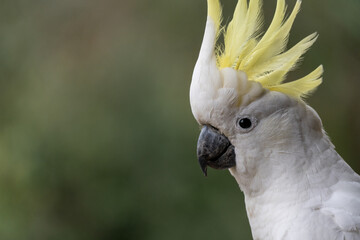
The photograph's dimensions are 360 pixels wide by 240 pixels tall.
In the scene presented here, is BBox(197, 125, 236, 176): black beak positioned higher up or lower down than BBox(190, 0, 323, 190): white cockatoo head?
lower down

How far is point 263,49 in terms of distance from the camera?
4.40 ft

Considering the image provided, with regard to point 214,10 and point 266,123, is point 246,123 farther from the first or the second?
point 214,10

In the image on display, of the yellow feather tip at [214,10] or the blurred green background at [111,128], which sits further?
the blurred green background at [111,128]

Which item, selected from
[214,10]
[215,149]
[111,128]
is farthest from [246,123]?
[111,128]

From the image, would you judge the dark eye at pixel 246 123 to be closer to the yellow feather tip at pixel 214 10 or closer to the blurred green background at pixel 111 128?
the yellow feather tip at pixel 214 10

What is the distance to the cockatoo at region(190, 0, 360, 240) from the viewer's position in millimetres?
1305

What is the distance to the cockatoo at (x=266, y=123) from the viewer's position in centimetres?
130

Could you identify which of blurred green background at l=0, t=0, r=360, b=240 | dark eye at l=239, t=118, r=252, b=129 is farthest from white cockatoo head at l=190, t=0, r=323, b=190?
blurred green background at l=0, t=0, r=360, b=240

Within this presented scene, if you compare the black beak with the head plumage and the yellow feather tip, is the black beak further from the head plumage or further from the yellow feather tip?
the yellow feather tip

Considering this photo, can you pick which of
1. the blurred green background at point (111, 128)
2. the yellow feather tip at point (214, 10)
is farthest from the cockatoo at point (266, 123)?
the blurred green background at point (111, 128)

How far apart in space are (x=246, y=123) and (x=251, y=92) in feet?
0.29

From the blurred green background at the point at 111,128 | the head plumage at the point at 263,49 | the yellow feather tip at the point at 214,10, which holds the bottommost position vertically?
the blurred green background at the point at 111,128

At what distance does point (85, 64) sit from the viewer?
10.8ft

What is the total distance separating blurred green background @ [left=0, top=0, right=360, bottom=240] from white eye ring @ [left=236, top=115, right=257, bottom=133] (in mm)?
1759
